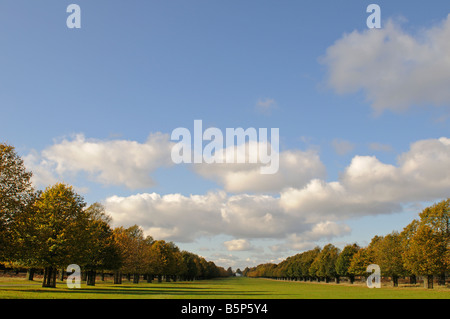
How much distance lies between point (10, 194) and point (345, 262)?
5041 inches

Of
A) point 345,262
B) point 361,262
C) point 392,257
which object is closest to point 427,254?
point 392,257

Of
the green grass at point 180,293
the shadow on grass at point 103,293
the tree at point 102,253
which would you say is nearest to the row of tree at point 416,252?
the green grass at point 180,293

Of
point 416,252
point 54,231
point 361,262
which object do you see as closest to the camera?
point 54,231

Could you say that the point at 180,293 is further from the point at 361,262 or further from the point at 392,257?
the point at 361,262

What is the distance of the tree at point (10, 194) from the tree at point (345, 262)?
123 metres

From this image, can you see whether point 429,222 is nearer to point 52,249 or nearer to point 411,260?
point 411,260

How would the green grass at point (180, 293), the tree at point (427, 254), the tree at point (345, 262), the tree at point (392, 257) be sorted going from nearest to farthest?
the green grass at point (180, 293) → the tree at point (427, 254) → the tree at point (392, 257) → the tree at point (345, 262)

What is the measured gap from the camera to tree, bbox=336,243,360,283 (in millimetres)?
144000

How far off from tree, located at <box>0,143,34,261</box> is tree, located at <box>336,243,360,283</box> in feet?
404

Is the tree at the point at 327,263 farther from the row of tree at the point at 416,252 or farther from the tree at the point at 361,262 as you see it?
the tree at the point at 361,262

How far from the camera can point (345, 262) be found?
145 m

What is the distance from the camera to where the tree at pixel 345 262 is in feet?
472

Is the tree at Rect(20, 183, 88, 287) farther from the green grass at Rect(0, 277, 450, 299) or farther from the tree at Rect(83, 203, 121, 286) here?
the tree at Rect(83, 203, 121, 286)
